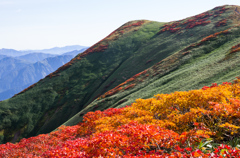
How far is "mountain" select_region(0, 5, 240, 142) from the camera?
160 ft

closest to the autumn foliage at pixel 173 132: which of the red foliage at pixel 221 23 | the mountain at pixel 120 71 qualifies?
the mountain at pixel 120 71

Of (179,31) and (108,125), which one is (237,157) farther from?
(179,31)

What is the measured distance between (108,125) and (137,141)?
6.90m

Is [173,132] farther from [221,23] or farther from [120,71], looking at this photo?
[221,23]

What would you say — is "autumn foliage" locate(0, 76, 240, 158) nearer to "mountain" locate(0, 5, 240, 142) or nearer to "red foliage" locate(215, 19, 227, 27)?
"mountain" locate(0, 5, 240, 142)

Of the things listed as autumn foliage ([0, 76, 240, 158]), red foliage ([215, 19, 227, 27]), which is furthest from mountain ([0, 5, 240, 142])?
autumn foliage ([0, 76, 240, 158])

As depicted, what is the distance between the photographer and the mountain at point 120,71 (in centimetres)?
4865

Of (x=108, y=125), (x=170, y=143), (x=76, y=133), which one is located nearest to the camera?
(x=170, y=143)

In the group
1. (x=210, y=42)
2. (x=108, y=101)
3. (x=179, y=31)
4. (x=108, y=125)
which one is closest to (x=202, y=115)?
(x=108, y=125)

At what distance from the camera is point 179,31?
83.4m

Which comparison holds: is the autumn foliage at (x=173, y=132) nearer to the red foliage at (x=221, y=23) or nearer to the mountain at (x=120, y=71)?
the mountain at (x=120, y=71)

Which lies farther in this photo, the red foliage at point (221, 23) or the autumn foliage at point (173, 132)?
the red foliage at point (221, 23)

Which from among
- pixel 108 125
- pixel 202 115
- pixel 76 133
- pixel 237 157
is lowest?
pixel 76 133

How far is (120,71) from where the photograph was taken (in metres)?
75.4
